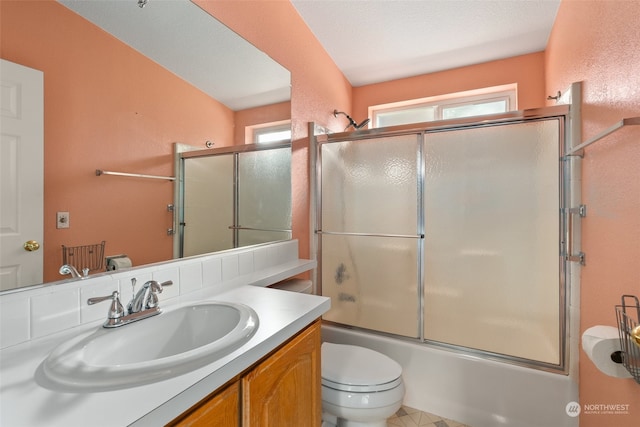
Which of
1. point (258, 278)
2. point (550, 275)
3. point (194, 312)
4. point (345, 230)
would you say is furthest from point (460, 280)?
point (194, 312)

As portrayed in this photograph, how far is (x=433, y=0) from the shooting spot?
188 cm

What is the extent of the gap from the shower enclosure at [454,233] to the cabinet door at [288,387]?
1.06 metres

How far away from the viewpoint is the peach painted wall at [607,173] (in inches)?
37.1

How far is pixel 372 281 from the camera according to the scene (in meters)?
2.08

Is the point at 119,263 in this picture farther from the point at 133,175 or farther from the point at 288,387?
the point at 288,387

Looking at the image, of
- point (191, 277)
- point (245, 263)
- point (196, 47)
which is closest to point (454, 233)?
point (245, 263)

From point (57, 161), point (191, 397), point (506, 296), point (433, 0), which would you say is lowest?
point (506, 296)

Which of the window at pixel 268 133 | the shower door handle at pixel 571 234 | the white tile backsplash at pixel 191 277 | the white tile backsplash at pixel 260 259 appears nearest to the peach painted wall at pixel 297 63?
the window at pixel 268 133

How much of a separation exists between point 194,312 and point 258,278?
17.5 inches

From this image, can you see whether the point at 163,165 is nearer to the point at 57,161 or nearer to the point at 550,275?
the point at 57,161

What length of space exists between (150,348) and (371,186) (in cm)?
159

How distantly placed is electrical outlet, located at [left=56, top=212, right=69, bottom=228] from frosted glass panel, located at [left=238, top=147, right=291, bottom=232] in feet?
2.51

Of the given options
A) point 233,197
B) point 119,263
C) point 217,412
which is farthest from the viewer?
point 233,197

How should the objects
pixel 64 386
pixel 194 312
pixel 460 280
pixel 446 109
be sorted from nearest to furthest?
pixel 64 386 → pixel 194 312 → pixel 460 280 → pixel 446 109
